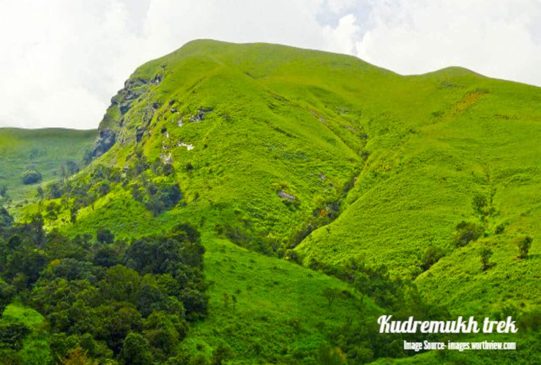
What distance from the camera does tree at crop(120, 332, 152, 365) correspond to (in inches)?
3046

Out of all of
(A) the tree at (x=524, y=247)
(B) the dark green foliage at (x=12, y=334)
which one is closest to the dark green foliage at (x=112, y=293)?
(B) the dark green foliage at (x=12, y=334)

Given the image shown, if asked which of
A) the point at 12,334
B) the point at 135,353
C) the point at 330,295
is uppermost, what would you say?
the point at 330,295

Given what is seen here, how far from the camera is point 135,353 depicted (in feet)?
256

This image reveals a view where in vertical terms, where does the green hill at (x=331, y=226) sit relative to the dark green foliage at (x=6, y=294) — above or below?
above

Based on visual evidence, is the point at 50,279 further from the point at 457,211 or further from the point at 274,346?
the point at 457,211

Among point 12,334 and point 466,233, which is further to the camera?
point 466,233

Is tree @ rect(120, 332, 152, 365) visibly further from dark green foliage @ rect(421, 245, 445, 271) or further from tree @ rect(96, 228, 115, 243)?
tree @ rect(96, 228, 115, 243)

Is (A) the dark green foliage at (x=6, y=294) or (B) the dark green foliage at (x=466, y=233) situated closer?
(A) the dark green foliage at (x=6, y=294)

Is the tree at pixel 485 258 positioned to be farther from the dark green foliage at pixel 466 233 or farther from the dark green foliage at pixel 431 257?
the dark green foliage at pixel 466 233

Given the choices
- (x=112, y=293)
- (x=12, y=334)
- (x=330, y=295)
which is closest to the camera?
(x=12, y=334)

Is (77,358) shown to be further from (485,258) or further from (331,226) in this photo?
(331,226)

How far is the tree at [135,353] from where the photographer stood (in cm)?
7738

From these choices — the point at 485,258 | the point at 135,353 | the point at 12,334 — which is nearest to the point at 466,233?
the point at 485,258

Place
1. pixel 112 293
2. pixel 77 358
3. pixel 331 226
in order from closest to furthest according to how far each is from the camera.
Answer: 1. pixel 77 358
2. pixel 112 293
3. pixel 331 226
